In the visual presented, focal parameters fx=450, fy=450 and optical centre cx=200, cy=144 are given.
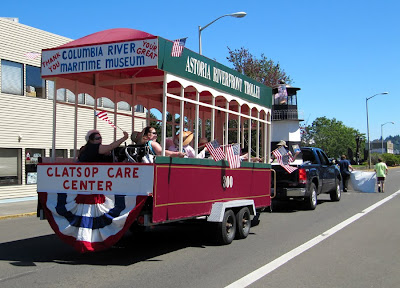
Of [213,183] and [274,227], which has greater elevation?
[213,183]

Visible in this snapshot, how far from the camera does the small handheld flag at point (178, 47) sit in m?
7.00

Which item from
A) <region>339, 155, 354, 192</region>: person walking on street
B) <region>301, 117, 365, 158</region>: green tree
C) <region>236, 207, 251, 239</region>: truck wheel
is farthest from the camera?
<region>301, 117, 365, 158</region>: green tree

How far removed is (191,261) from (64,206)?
2.18 metres

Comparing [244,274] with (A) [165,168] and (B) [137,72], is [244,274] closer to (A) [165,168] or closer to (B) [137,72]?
(A) [165,168]

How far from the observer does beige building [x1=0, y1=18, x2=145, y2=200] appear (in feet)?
57.2

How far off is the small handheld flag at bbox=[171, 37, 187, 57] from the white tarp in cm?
1687

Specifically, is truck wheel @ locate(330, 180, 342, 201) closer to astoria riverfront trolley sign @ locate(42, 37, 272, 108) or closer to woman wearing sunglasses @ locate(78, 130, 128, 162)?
astoria riverfront trolley sign @ locate(42, 37, 272, 108)

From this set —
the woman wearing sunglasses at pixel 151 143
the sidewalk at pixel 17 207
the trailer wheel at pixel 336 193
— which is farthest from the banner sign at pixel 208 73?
the sidewalk at pixel 17 207

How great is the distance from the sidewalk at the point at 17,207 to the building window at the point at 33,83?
433 cm

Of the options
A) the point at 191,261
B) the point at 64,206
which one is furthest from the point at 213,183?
the point at 64,206

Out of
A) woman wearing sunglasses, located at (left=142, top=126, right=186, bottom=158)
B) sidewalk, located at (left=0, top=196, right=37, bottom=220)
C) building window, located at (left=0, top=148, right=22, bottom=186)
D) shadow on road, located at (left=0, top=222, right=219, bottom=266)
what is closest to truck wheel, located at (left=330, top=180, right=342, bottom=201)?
shadow on road, located at (left=0, top=222, right=219, bottom=266)

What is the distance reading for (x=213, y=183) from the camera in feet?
26.0

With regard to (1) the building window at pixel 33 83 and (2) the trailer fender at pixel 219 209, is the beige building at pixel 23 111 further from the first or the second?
(2) the trailer fender at pixel 219 209

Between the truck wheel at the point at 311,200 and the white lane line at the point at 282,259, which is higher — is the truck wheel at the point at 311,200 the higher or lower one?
the higher one
